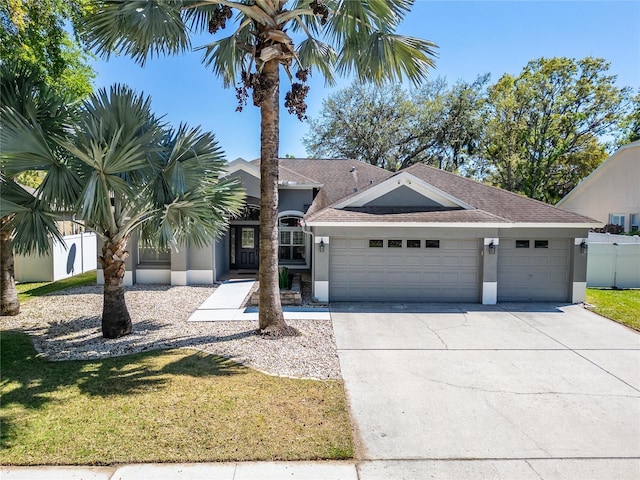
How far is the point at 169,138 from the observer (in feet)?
28.8

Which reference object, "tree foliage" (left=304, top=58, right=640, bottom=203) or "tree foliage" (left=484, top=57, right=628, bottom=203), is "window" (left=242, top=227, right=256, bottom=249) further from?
"tree foliage" (left=484, top=57, right=628, bottom=203)

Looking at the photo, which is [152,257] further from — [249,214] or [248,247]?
[249,214]

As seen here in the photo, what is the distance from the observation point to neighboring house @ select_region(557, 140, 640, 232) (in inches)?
787

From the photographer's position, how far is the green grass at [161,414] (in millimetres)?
4477

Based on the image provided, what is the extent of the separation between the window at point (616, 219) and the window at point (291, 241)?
1815cm

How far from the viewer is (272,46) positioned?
8.05m

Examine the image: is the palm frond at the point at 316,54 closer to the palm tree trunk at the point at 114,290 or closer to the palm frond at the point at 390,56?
the palm frond at the point at 390,56

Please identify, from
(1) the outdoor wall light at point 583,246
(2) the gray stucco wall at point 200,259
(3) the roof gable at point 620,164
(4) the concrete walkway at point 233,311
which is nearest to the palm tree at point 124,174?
(4) the concrete walkway at point 233,311

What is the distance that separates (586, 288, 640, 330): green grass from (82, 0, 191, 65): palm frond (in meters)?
13.3

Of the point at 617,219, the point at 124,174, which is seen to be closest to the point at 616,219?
the point at 617,219

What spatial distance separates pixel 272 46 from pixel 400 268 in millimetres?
7727

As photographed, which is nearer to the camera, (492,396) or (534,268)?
(492,396)

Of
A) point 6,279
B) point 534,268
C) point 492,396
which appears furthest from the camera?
point 534,268

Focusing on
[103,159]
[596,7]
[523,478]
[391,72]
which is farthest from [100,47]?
[596,7]
